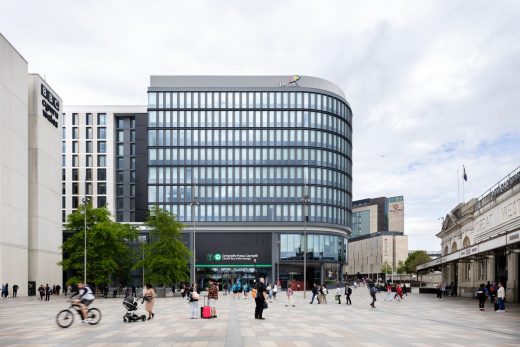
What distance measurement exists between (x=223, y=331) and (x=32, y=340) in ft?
21.7

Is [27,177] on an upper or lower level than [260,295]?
upper

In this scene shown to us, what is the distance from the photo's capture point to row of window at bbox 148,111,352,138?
10238 centimetres

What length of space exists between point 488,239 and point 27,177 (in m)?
48.1

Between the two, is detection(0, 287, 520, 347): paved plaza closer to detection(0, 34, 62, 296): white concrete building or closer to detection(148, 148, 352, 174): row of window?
detection(0, 34, 62, 296): white concrete building

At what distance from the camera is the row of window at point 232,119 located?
336 feet

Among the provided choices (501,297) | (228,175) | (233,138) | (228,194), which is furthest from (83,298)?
(233,138)

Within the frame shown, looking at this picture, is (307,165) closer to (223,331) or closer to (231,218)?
(231,218)

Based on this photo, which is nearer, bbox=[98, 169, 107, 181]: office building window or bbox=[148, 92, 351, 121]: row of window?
bbox=[148, 92, 351, 121]: row of window

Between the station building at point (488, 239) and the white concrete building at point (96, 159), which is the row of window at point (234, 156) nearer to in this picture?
the white concrete building at point (96, 159)

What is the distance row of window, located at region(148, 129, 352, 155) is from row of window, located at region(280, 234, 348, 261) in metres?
16.1

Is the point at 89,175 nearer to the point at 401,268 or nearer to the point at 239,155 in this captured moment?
the point at 239,155

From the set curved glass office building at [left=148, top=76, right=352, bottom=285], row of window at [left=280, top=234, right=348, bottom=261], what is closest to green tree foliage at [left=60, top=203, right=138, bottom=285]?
curved glass office building at [left=148, top=76, right=352, bottom=285]

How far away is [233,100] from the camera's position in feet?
339

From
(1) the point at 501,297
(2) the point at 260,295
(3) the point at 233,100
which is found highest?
(3) the point at 233,100
